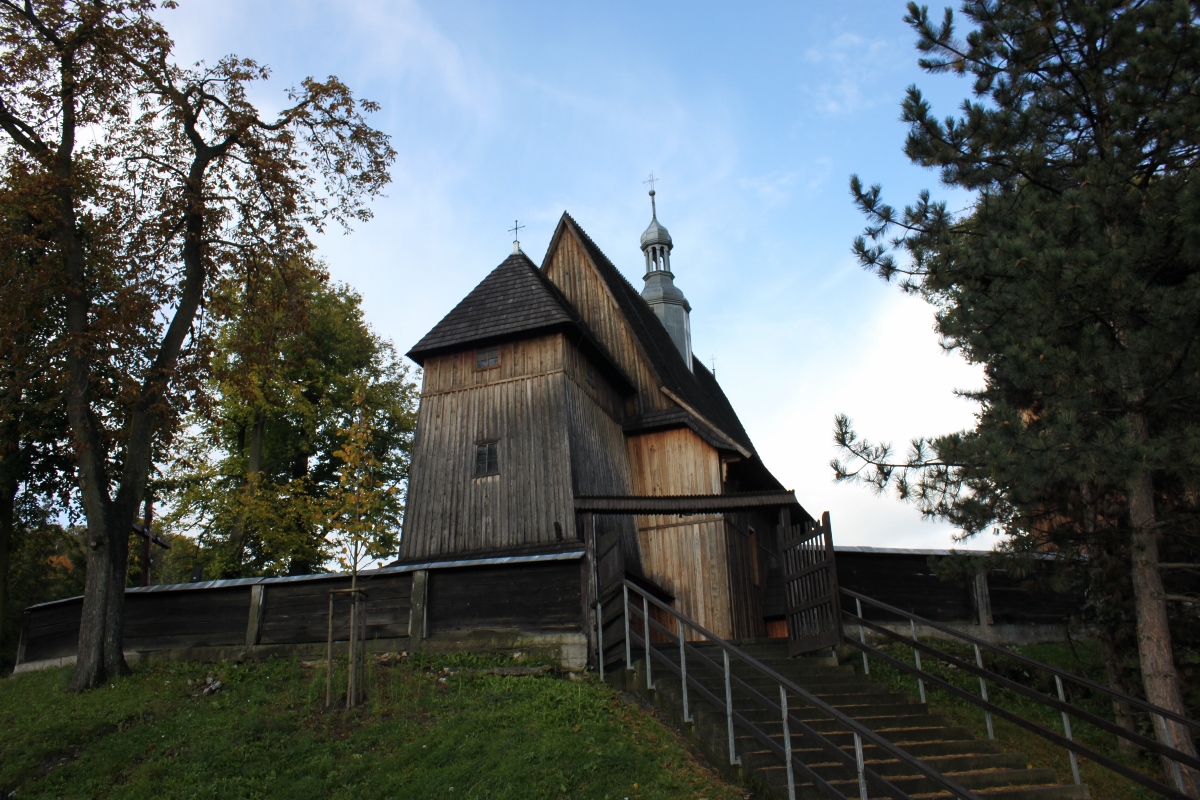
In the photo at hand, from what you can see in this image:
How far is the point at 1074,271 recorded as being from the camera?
8.14 meters

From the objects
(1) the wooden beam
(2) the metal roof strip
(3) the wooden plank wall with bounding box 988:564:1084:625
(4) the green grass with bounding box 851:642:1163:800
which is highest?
(1) the wooden beam

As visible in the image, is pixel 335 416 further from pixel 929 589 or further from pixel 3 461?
pixel 929 589

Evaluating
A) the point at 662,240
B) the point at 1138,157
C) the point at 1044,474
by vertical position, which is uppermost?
the point at 662,240

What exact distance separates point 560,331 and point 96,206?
7.43 metres

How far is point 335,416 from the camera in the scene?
2552 cm

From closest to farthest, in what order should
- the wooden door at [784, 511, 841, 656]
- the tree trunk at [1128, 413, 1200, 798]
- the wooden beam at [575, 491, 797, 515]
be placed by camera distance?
the tree trunk at [1128, 413, 1200, 798] < the wooden door at [784, 511, 841, 656] < the wooden beam at [575, 491, 797, 515]

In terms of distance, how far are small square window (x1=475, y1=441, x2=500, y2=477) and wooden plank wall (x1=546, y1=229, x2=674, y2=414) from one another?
12.2 ft

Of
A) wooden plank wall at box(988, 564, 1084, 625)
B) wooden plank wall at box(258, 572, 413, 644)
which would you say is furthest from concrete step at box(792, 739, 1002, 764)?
wooden plank wall at box(988, 564, 1084, 625)

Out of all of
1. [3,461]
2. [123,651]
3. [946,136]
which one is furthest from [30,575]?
[946,136]

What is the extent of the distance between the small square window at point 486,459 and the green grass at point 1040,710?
21.3 feet

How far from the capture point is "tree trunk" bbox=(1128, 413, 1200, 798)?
8.76 meters

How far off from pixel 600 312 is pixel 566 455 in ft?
16.6

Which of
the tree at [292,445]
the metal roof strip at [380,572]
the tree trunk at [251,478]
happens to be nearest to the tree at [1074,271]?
the metal roof strip at [380,572]

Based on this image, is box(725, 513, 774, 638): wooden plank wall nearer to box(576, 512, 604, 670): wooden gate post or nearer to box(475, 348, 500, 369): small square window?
box(576, 512, 604, 670): wooden gate post
